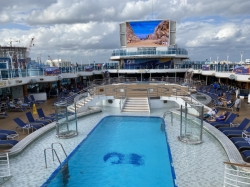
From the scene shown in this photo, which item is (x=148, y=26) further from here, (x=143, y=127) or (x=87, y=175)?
(x=87, y=175)

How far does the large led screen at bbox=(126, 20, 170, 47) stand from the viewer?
29844mm

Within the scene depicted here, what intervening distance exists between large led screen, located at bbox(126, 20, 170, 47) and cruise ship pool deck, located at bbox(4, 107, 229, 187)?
22826mm

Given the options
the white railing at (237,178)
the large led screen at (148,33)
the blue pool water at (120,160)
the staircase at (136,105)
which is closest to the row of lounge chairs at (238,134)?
the white railing at (237,178)

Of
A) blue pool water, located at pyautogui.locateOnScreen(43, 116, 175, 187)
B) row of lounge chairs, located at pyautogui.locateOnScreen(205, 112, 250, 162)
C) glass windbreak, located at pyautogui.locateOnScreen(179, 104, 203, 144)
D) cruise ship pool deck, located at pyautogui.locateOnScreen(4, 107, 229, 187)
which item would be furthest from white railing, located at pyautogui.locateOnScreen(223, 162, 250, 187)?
glass windbreak, located at pyautogui.locateOnScreen(179, 104, 203, 144)

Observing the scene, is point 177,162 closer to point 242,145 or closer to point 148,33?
point 242,145

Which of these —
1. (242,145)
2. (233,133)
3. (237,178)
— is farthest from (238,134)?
(237,178)

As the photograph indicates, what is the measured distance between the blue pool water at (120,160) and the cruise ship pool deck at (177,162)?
0.97ft

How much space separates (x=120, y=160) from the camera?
714 cm

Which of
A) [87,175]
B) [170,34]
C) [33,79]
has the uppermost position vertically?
[170,34]

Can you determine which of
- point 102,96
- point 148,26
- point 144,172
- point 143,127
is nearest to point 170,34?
point 148,26

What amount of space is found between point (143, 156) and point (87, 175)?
2.15 m

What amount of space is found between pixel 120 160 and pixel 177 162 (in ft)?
6.16

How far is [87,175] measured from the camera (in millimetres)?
6309

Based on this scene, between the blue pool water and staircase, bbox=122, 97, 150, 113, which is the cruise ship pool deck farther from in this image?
staircase, bbox=122, 97, 150, 113
